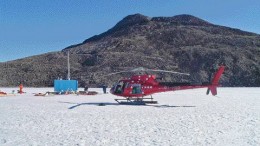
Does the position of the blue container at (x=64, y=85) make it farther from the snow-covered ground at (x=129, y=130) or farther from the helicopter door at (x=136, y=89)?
the snow-covered ground at (x=129, y=130)

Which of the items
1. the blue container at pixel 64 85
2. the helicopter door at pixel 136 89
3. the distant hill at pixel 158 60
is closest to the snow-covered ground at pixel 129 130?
the helicopter door at pixel 136 89

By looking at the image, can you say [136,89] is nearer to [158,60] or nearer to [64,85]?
[64,85]

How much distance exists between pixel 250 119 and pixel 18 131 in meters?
8.59

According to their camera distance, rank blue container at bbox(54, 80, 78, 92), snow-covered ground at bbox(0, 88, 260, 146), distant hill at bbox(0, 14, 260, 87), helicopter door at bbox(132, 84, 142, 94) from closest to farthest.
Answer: snow-covered ground at bbox(0, 88, 260, 146)
helicopter door at bbox(132, 84, 142, 94)
blue container at bbox(54, 80, 78, 92)
distant hill at bbox(0, 14, 260, 87)

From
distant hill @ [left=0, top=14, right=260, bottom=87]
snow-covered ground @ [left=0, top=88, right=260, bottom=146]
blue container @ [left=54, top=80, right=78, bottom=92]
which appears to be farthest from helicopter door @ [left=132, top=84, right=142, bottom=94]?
distant hill @ [left=0, top=14, right=260, bottom=87]

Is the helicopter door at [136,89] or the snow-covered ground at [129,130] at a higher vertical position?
the helicopter door at [136,89]

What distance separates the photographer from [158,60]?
7975cm

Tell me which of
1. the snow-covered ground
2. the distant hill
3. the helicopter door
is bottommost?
the snow-covered ground

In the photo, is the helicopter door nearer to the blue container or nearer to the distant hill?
the blue container

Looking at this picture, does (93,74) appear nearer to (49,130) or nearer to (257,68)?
(257,68)

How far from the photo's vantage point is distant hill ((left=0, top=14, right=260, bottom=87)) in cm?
7288

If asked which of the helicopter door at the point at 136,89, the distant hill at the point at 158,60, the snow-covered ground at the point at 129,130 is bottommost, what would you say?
the snow-covered ground at the point at 129,130

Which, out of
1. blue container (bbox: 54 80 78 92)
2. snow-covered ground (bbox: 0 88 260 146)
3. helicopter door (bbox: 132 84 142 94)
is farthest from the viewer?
blue container (bbox: 54 80 78 92)

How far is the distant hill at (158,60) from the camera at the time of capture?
2869 inches
